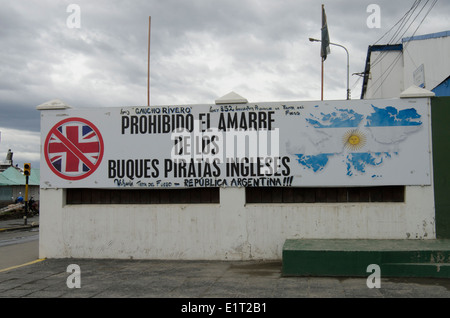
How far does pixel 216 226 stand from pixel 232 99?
313 centimetres

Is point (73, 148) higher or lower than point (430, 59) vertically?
lower

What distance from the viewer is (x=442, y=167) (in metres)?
9.97

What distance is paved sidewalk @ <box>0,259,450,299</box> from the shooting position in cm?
735

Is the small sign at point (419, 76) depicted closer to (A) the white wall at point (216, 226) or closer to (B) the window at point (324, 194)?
(B) the window at point (324, 194)

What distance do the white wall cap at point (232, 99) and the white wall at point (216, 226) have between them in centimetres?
213

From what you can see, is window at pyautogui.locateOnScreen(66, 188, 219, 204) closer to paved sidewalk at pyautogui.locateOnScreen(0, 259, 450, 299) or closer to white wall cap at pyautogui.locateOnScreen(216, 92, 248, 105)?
paved sidewalk at pyautogui.locateOnScreen(0, 259, 450, 299)

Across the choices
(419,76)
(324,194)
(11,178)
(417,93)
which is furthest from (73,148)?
(11,178)

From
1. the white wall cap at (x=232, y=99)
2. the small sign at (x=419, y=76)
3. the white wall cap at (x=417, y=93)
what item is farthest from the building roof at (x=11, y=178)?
the white wall cap at (x=417, y=93)

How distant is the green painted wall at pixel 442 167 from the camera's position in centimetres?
994

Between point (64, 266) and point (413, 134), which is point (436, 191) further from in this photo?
point (64, 266)

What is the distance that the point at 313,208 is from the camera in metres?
10.3

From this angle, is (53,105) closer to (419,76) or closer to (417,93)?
Answer: (417,93)
